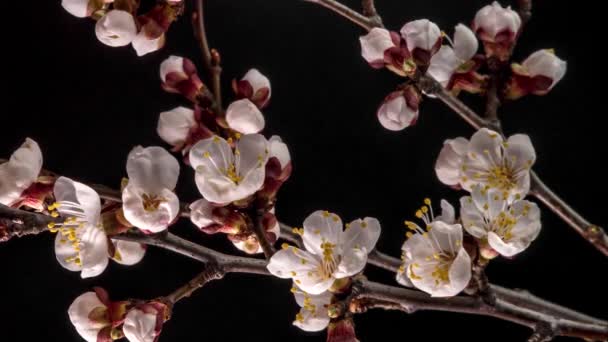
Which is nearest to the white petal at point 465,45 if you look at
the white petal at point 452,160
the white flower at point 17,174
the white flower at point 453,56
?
the white flower at point 453,56

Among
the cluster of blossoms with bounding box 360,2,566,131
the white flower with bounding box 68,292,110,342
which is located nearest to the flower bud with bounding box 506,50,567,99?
the cluster of blossoms with bounding box 360,2,566,131

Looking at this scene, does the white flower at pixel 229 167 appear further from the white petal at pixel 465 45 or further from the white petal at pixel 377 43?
the white petal at pixel 465 45

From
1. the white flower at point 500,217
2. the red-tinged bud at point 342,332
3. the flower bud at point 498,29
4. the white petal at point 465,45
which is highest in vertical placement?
the flower bud at point 498,29

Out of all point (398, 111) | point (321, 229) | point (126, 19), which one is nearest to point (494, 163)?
point (398, 111)

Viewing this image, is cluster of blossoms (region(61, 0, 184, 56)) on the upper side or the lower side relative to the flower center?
upper

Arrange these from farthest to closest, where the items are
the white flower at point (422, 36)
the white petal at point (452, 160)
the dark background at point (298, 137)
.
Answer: the dark background at point (298, 137) → the white petal at point (452, 160) → the white flower at point (422, 36)

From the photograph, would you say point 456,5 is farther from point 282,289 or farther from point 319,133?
point 282,289

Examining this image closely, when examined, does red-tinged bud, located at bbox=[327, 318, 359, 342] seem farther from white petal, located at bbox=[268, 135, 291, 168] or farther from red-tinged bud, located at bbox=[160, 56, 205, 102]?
red-tinged bud, located at bbox=[160, 56, 205, 102]

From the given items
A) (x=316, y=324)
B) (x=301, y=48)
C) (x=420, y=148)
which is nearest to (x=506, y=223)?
(x=316, y=324)

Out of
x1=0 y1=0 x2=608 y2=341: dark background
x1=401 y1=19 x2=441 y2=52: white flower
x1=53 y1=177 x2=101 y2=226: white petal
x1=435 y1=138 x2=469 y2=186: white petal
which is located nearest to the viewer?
x1=53 y1=177 x2=101 y2=226: white petal
